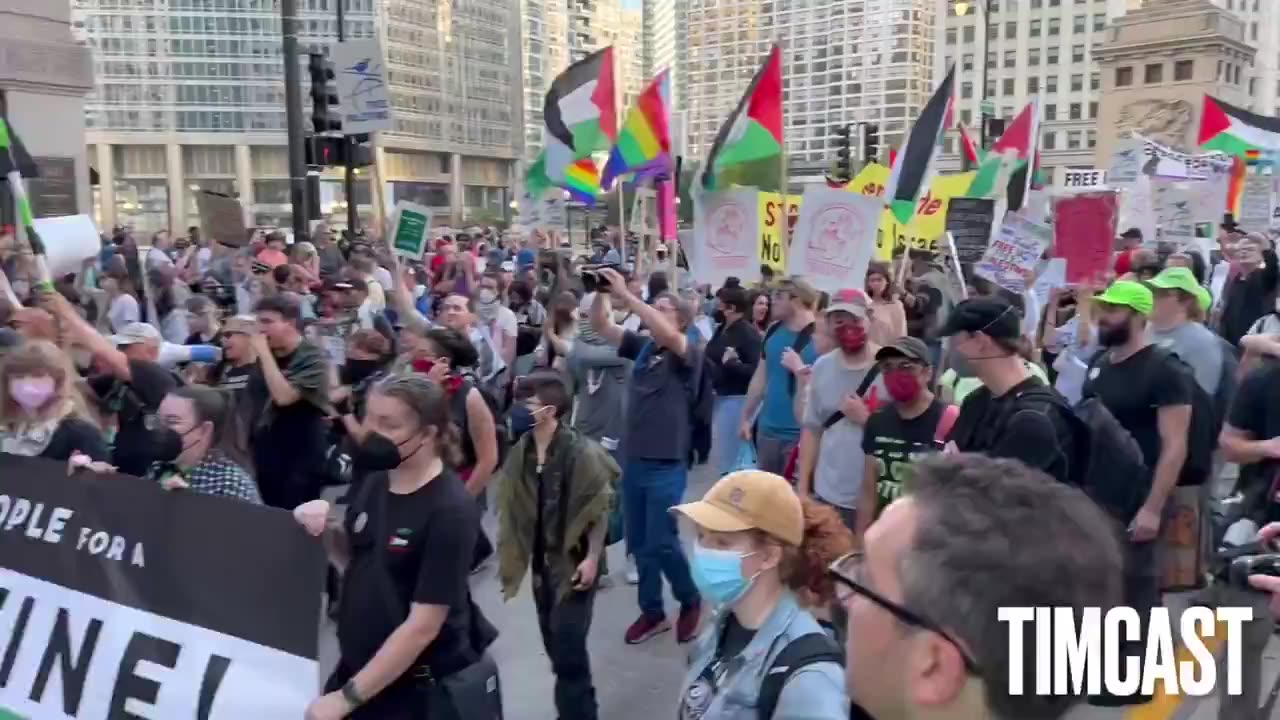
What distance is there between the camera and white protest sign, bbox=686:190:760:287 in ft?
26.3

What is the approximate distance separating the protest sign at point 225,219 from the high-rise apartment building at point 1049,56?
308ft

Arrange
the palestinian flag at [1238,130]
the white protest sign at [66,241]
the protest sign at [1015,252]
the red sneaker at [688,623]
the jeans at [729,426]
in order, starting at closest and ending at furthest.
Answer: the red sneaker at [688,623]
the white protest sign at [66,241]
the protest sign at [1015,252]
the jeans at [729,426]
the palestinian flag at [1238,130]

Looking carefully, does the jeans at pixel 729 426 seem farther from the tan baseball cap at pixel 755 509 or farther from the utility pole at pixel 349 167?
the utility pole at pixel 349 167

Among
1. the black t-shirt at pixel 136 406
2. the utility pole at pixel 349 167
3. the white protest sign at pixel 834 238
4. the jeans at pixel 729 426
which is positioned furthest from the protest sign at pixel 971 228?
the utility pole at pixel 349 167

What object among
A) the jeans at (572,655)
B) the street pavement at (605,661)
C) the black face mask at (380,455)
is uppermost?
the black face mask at (380,455)

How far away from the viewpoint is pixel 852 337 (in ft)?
18.2

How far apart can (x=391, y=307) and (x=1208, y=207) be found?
9.49m

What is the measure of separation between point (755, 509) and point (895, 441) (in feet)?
6.36

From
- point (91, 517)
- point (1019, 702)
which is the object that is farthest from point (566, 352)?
point (1019, 702)

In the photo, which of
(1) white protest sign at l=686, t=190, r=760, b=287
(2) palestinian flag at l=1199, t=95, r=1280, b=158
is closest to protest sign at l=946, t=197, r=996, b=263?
(1) white protest sign at l=686, t=190, r=760, b=287

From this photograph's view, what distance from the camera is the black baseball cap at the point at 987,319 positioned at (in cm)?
400

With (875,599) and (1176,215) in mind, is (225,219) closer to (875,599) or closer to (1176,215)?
(1176,215)

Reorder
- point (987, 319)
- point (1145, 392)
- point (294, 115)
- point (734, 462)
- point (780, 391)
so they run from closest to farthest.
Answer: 1. point (987, 319)
2. point (1145, 392)
3. point (780, 391)
4. point (734, 462)
5. point (294, 115)

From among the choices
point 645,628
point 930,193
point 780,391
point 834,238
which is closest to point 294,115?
point 930,193
